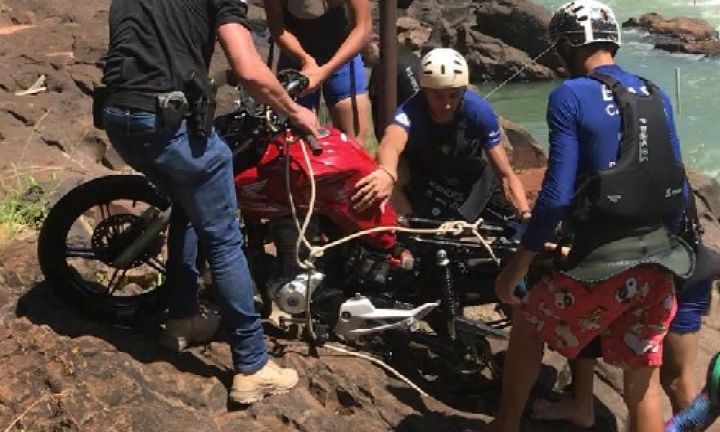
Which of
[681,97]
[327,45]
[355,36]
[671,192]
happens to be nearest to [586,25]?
[671,192]

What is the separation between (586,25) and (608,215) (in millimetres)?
709

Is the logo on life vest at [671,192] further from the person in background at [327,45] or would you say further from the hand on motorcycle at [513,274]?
the person in background at [327,45]

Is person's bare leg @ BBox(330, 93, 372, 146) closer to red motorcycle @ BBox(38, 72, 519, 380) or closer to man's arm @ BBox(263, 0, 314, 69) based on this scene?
man's arm @ BBox(263, 0, 314, 69)

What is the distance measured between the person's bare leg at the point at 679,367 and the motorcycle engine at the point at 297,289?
1607 millimetres

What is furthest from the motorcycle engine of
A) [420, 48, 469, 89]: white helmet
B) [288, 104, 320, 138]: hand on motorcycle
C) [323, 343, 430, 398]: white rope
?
[420, 48, 469, 89]: white helmet

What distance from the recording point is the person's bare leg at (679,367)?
4094 millimetres

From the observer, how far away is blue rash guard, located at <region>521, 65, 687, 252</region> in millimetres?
3316

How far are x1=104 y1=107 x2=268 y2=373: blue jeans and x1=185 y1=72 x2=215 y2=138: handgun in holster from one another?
0.04 m

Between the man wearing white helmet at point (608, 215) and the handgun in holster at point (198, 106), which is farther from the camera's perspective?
the handgun in holster at point (198, 106)

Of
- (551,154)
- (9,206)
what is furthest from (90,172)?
(551,154)

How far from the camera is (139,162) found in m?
3.67

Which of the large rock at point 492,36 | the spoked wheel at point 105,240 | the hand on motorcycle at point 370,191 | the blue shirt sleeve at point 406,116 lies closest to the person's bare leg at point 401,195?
the blue shirt sleeve at point 406,116

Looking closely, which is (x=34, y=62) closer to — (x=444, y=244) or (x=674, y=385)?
(x=444, y=244)

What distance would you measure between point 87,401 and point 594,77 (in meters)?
2.34
